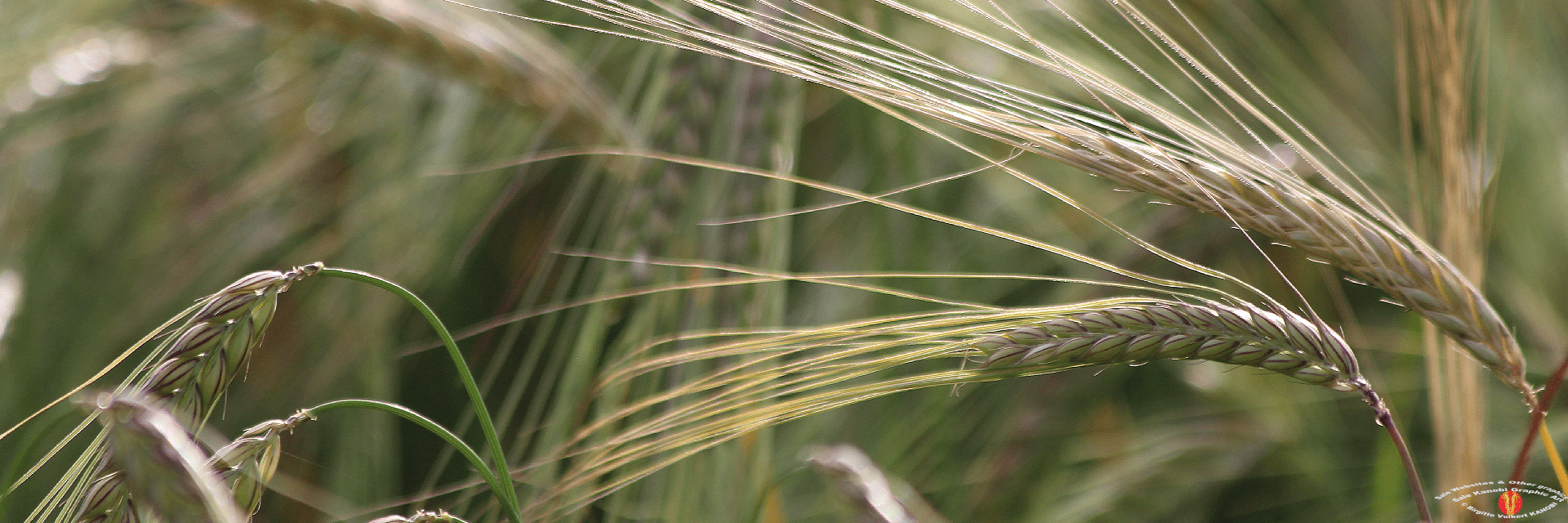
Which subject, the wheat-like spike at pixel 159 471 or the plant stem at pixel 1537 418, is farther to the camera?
the plant stem at pixel 1537 418

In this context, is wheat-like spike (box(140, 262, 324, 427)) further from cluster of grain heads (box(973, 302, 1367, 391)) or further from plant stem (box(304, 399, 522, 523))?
cluster of grain heads (box(973, 302, 1367, 391))

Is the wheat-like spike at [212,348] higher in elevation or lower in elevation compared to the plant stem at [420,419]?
higher

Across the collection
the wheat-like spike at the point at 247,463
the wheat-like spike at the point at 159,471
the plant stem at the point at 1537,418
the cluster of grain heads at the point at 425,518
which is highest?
the wheat-like spike at the point at 159,471

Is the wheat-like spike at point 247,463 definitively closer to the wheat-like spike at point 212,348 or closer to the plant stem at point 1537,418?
the wheat-like spike at point 212,348

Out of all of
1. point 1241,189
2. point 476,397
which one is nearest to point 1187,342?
point 1241,189

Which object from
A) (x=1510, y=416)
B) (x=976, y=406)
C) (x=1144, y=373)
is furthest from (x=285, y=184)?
(x=1510, y=416)

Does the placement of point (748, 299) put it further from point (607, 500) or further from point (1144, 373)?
point (1144, 373)

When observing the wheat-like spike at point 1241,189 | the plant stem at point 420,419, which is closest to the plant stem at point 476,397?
the plant stem at point 420,419

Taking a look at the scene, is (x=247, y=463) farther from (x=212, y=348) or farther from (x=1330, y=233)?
(x=1330, y=233)
